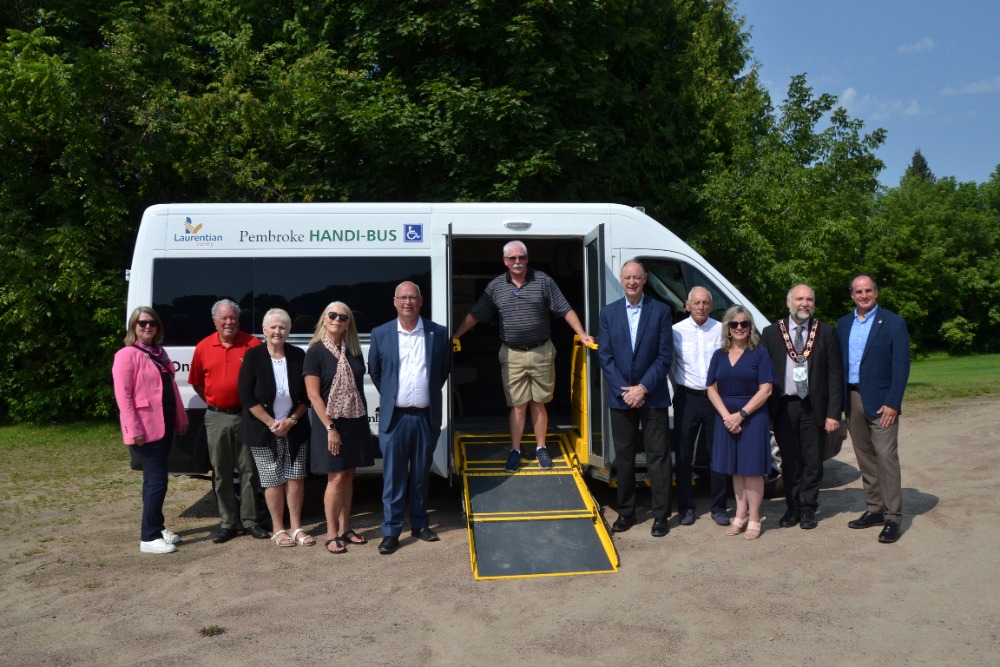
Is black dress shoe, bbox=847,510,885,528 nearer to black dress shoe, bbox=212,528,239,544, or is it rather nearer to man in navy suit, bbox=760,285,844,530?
man in navy suit, bbox=760,285,844,530

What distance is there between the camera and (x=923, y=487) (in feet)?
25.5

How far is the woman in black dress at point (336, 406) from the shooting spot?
5.89m

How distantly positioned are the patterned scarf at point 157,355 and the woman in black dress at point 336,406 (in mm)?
1073

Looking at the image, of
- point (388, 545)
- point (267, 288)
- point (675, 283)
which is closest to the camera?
point (388, 545)

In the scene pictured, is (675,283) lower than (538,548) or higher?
higher

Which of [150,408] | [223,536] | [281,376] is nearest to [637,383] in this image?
[281,376]

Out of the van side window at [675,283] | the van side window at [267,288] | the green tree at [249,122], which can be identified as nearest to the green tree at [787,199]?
the green tree at [249,122]

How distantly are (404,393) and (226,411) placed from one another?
1.41m

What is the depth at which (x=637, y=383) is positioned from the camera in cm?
630

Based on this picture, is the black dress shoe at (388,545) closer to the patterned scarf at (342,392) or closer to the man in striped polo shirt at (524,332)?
the patterned scarf at (342,392)

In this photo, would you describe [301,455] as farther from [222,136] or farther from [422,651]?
[222,136]

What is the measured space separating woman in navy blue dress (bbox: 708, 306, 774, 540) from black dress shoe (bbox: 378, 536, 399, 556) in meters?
2.45

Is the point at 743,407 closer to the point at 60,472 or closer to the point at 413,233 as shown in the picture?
the point at 413,233

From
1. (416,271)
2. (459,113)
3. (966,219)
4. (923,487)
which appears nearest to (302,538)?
(416,271)
